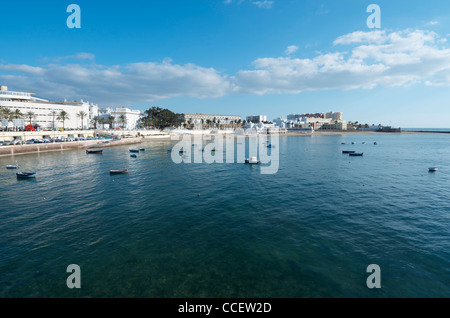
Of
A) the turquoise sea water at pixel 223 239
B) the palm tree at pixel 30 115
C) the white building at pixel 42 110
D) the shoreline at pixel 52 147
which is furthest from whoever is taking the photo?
the white building at pixel 42 110

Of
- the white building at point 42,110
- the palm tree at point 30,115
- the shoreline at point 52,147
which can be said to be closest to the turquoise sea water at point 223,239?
the shoreline at point 52,147

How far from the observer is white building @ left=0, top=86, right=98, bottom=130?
120 m

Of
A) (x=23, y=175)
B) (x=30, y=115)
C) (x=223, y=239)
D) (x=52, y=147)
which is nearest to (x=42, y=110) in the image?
(x=30, y=115)

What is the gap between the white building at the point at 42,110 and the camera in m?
120

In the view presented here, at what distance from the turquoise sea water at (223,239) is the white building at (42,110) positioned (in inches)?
4236

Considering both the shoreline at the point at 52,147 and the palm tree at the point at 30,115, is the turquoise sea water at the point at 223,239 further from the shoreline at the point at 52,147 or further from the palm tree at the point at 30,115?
the palm tree at the point at 30,115

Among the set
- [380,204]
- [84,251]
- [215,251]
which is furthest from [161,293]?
[380,204]

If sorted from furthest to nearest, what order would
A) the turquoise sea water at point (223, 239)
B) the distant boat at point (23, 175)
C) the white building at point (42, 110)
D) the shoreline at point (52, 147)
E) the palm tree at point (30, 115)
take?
the white building at point (42, 110)
the palm tree at point (30, 115)
the shoreline at point (52, 147)
the distant boat at point (23, 175)
the turquoise sea water at point (223, 239)

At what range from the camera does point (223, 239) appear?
73.2ft

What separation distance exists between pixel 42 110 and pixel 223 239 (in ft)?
532

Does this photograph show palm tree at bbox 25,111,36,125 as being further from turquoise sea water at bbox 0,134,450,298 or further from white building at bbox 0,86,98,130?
turquoise sea water at bbox 0,134,450,298

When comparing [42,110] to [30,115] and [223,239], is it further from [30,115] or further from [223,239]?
[223,239]

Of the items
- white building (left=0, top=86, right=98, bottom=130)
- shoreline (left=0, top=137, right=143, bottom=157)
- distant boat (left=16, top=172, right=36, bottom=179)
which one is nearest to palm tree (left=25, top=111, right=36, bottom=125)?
white building (left=0, top=86, right=98, bottom=130)
